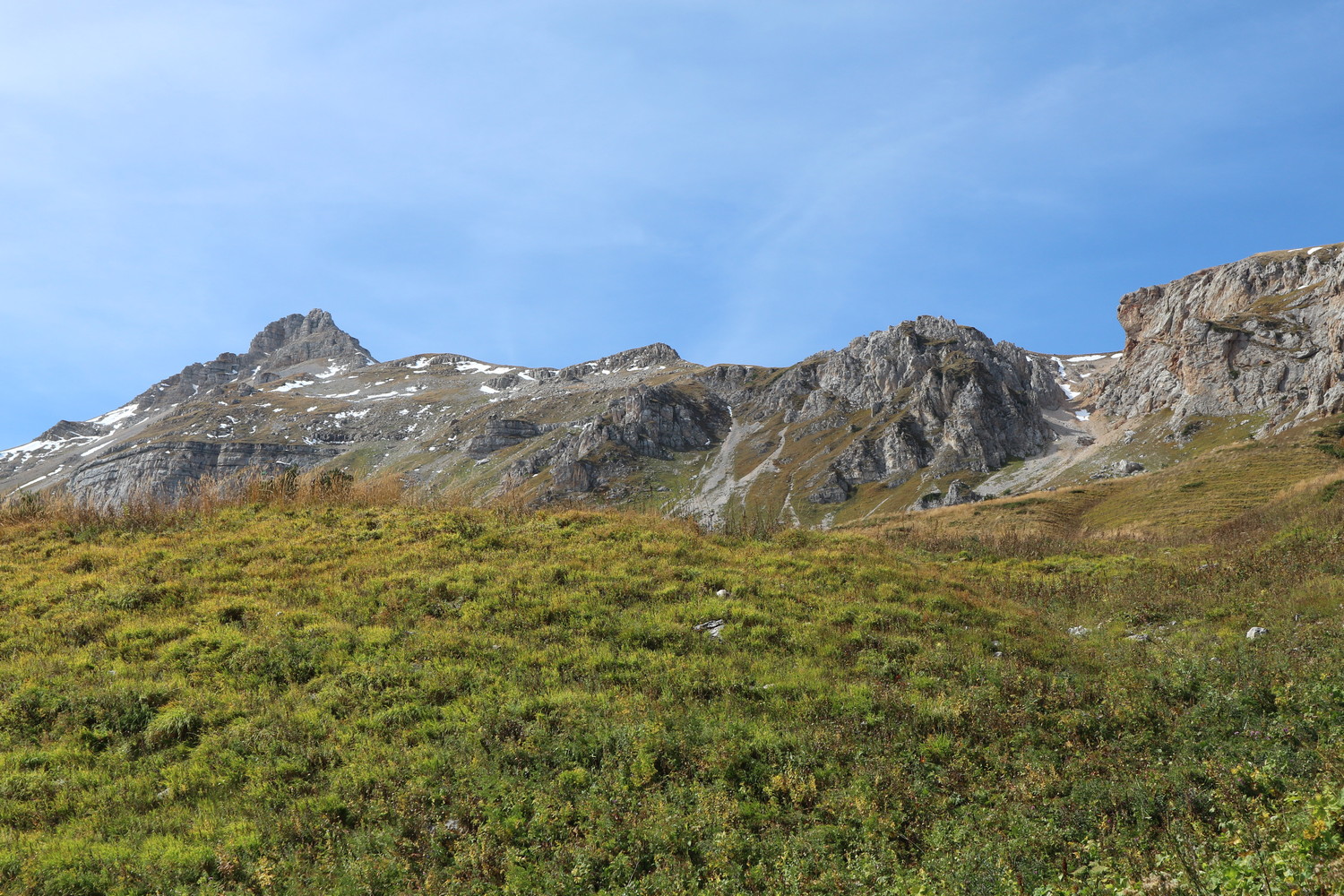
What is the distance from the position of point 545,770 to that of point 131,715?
675cm

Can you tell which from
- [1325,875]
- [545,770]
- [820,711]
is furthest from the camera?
[820,711]

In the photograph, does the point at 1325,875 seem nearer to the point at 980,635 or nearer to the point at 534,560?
the point at 980,635

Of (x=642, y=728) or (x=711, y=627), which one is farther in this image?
(x=711, y=627)

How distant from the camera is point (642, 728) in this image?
946cm

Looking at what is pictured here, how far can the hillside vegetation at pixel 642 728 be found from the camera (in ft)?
23.4

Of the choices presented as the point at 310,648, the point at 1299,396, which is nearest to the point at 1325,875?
the point at 310,648

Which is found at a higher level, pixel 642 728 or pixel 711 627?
pixel 711 627

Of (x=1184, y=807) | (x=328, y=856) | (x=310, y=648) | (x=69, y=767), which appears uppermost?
(x=310, y=648)

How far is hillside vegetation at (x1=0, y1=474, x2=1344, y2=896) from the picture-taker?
714cm

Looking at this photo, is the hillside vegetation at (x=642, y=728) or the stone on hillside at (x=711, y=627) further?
the stone on hillside at (x=711, y=627)

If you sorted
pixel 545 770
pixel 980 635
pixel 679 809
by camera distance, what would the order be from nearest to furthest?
pixel 679 809
pixel 545 770
pixel 980 635

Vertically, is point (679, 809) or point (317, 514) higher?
point (317, 514)

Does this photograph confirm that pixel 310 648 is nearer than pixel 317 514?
Yes

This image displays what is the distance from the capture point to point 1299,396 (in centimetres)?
16888
